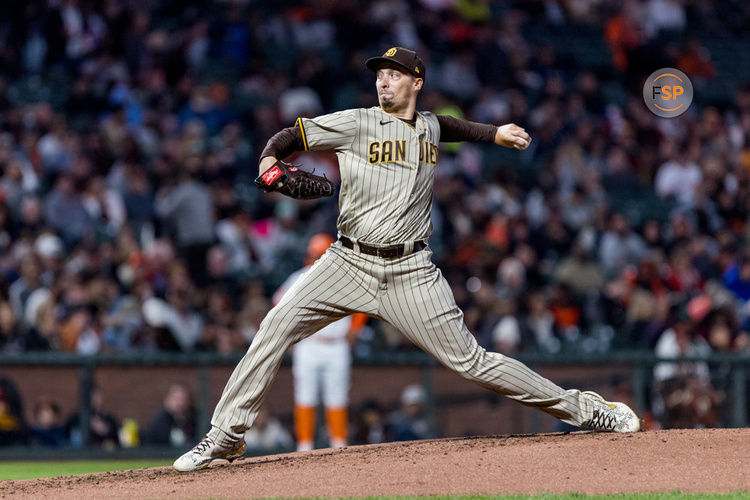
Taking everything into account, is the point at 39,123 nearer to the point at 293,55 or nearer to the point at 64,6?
the point at 64,6

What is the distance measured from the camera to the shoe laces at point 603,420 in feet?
19.7

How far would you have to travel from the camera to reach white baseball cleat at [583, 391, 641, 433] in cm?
601

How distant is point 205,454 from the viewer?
5691mm

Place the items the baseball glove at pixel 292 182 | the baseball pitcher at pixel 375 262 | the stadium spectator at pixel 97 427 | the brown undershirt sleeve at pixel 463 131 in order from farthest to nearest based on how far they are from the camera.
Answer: the stadium spectator at pixel 97 427 < the brown undershirt sleeve at pixel 463 131 < the baseball pitcher at pixel 375 262 < the baseball glove at pixel 292 182

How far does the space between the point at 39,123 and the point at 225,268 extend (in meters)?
2.91

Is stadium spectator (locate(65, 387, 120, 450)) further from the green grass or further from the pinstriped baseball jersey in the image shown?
the pinstriped baseball jersey

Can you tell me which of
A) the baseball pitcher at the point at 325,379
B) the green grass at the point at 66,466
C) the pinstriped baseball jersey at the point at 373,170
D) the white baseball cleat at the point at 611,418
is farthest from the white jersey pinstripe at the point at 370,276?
the baseball pitcher at the point at 325,379

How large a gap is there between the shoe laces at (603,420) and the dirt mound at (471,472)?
0.21 feet

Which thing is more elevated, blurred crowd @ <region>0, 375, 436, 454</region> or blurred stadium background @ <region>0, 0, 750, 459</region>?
blurred stadium background @ <region>0, 0, 750, 459</region>

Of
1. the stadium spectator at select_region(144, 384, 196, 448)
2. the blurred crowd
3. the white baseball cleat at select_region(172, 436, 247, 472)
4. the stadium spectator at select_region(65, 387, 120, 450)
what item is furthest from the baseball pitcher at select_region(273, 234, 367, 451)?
the white baseball cleat at select_region(172, 436, 247, 472)

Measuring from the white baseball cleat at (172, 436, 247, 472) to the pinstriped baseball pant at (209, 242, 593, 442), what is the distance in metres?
0.07

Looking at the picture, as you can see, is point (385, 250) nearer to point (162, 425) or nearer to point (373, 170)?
point (373, 170)

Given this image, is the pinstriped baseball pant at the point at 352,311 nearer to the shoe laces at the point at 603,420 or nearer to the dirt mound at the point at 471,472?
the dirt mound at the point at 471,472

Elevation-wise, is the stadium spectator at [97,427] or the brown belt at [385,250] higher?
the brown belt at [385,250]
